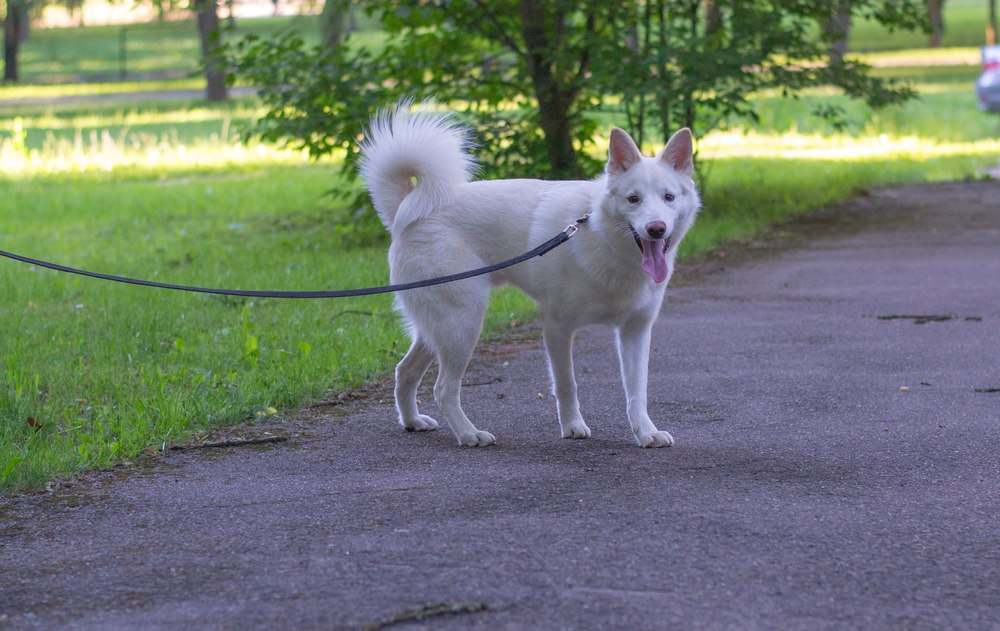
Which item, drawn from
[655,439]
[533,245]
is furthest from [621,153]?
[655,439]

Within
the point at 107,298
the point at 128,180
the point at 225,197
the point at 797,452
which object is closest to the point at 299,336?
the point at 107,298

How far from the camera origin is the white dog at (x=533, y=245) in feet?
17.6

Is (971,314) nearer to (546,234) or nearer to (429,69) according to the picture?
(546,234)

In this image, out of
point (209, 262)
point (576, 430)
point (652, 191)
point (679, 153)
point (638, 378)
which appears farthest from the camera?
point (209, 262)

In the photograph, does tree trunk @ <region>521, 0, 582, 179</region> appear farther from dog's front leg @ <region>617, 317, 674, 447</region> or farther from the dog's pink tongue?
the dog's pink tongue

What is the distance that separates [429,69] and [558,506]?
9.46m

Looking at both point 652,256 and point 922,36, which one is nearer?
point 652,256

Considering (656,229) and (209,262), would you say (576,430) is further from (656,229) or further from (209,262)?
(209,262)

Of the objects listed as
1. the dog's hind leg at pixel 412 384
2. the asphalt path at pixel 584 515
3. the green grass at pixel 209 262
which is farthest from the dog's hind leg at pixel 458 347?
the green grass at pixel 209 262

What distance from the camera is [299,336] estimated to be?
802 cm

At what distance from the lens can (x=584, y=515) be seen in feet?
14.4

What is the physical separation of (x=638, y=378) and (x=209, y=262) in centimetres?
665

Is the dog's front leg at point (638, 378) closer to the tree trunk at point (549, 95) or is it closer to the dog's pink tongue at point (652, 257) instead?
the dog's pink tongue at point (652, 257)

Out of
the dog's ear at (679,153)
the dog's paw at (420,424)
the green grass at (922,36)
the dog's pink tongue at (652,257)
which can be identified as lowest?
the dog's paw at (420,424)
